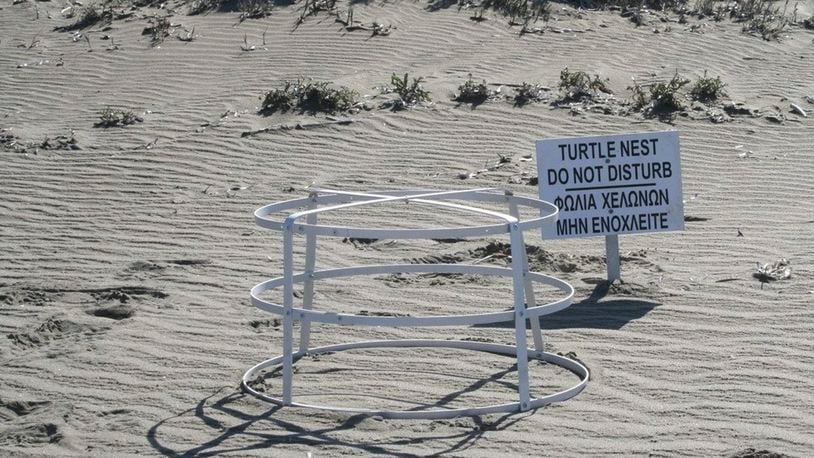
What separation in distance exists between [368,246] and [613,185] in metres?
1.84

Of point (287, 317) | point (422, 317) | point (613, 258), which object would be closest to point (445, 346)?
point (422, 317)

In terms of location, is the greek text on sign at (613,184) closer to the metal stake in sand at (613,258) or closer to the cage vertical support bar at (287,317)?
the metal stake in sand at (613,258)

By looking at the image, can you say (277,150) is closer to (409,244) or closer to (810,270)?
(409,244)

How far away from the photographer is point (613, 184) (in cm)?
794

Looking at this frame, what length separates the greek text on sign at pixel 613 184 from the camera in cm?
784

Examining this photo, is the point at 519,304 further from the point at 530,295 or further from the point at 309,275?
the point at 309,275

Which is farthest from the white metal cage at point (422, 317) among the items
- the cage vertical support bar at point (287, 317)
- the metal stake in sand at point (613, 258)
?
the metal stake in sand at point (613, 258)

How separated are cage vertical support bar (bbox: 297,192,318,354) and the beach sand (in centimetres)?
16

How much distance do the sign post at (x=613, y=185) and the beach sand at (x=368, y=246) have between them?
340mm

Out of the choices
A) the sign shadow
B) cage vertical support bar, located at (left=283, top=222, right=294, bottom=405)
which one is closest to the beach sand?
the sign shadow

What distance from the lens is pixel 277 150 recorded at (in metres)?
11.5

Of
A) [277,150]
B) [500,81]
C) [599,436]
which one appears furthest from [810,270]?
[500,81]

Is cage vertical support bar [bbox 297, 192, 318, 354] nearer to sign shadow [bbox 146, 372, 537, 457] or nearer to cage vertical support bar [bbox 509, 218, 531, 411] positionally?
sign shadow [bbox 146, 372, 537, 457]

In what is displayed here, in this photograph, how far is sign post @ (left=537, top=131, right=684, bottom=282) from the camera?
7.84 metres
